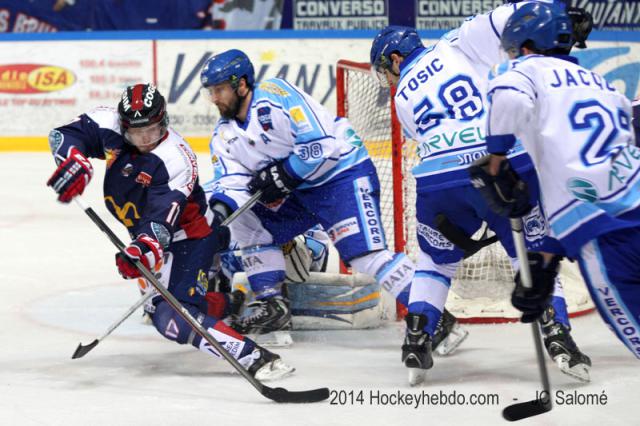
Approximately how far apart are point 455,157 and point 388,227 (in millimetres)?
1539

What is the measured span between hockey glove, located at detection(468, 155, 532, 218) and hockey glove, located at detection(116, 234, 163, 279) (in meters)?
1.07

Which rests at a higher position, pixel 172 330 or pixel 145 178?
pixel 145 178

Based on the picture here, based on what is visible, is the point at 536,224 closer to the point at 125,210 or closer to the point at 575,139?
the point at 575,139

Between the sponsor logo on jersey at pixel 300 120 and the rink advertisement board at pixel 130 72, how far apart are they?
4.89 metres

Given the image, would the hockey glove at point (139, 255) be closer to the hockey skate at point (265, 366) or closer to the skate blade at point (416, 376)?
the hockey skate at point (265, 366)

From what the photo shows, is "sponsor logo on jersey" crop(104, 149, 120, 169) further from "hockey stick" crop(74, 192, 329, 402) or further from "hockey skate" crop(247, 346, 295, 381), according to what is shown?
"hockey skate" crop(247, 346, 295, 381)

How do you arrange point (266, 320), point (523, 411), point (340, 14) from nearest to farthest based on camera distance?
point (523, 411) < point (266, 320) < point (340, 14)

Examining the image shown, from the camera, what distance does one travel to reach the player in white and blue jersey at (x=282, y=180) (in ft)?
12.9

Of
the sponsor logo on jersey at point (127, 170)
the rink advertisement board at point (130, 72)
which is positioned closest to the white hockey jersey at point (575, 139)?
the sponsor logo on jersey at point (127, 170)

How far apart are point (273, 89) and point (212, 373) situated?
106 centimetres

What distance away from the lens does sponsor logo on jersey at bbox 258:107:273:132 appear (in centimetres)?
397

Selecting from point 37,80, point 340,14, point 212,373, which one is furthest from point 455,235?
point 340,14

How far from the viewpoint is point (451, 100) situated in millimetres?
3484

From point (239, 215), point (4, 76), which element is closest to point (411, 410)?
point (239, 215)
